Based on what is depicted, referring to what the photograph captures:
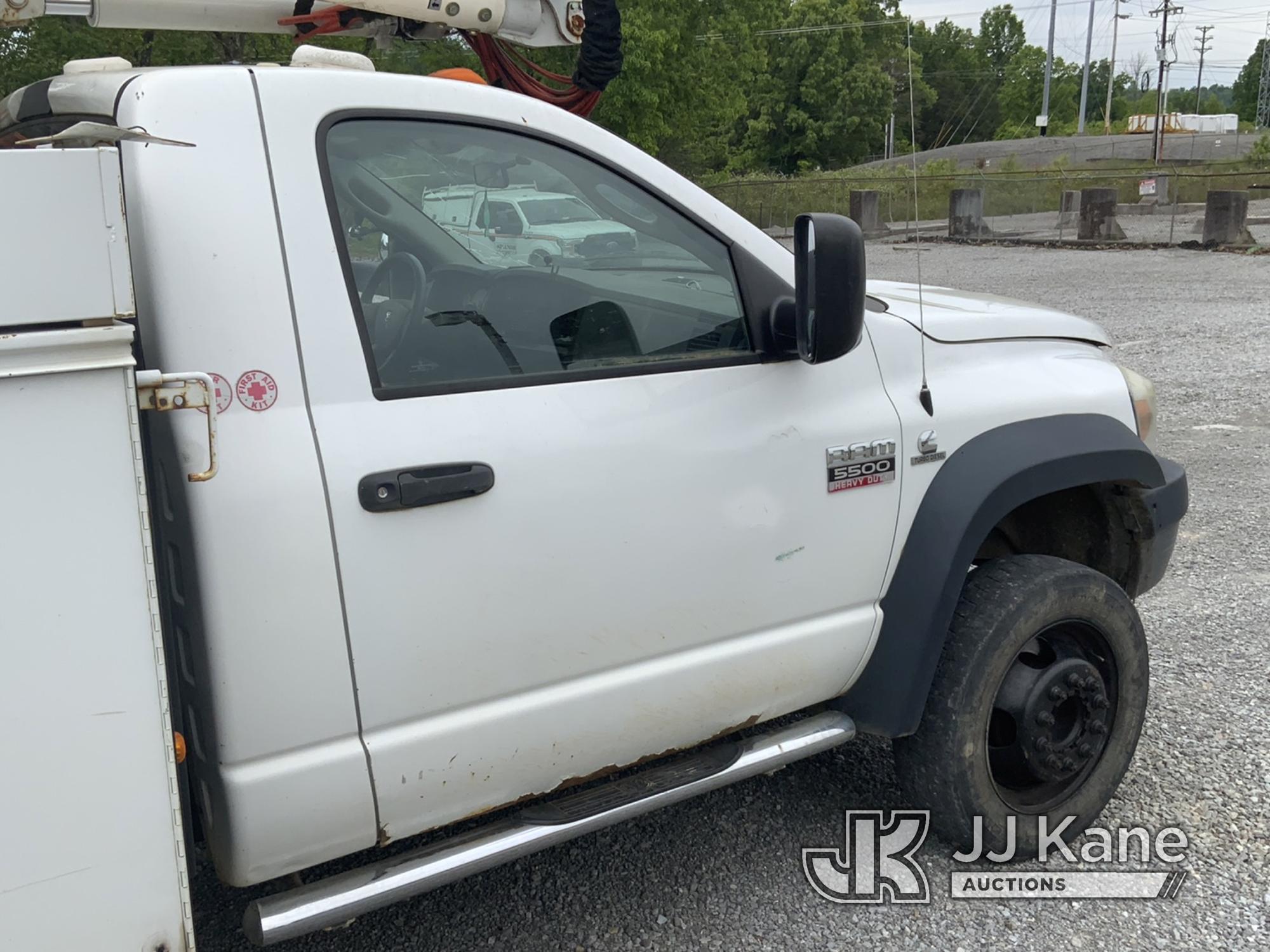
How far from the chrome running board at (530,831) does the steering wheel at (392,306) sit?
1.00 m

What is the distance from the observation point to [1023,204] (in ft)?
103

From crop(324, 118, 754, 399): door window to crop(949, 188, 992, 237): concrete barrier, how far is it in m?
25.8

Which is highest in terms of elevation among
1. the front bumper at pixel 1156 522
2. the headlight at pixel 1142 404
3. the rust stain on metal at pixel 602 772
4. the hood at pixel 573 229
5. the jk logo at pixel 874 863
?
the hood at pixel 573 229

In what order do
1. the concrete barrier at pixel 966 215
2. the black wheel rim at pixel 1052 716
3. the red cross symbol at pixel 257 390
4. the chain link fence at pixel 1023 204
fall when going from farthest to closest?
the concrete barrier at pixel 966 215
the chain link fence at pixel 1023 204
the black wheel rim at pixel 1052 716
the red cross symbol at pixel 257 390

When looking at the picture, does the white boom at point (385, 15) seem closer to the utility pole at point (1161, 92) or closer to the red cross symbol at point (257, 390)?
the red cross symbol at point (257, 390)

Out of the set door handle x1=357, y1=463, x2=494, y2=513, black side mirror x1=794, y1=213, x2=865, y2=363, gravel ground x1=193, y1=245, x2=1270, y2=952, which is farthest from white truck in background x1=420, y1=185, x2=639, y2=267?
gravel ground x1=193, y1=245, x2=1270, y2=952

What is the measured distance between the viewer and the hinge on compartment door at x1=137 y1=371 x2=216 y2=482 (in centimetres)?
178

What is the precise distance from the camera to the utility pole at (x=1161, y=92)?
169ft

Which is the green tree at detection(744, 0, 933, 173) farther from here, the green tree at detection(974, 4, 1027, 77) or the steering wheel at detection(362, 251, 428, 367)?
the steering wheel at detection(362, 251, 428, 367)

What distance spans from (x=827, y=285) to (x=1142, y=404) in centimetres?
151

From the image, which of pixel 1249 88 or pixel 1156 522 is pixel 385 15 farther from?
pixel 1249 88

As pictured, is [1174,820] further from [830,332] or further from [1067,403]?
[830,332]

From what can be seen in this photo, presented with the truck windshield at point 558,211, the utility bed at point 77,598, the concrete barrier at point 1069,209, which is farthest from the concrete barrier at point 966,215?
the utility bed at point 77,598

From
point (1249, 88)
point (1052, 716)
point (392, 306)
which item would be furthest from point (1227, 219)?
Answer: point (1249, 88)
